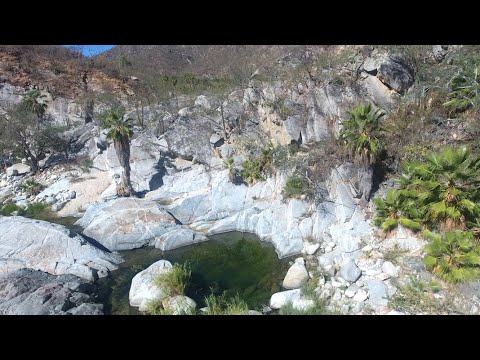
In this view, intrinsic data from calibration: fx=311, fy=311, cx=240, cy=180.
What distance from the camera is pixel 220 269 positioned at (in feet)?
50.8

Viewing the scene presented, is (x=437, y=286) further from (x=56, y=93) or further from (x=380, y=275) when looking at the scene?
(x=56, y=93)

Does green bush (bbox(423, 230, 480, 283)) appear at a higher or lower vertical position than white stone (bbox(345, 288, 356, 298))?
higher

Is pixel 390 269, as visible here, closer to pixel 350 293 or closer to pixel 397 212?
pixel 350 293

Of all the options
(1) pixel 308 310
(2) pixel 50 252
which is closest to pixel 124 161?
(2) pixel 50 252

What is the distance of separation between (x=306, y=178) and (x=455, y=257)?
30.8 ft

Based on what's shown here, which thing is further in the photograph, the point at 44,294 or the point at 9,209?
the point at 9,209

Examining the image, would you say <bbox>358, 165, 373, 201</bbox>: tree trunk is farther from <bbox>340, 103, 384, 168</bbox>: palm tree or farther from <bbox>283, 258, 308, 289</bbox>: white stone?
<bbox>283, 258, 308, 289</bbox>: white stone

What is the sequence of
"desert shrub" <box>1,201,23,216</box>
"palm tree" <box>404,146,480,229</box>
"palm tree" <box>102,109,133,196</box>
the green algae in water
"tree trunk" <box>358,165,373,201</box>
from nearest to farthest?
"palm tree" <box>404,146,480,229</box> → the green algae in water → "tree trunk" <box>358,165,373,201</box> → "palm tree" <box>102,109,133,196</box> → "desert shrub" <box>1,201,23,216</box>

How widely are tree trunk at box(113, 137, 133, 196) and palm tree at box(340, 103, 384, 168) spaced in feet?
59.1

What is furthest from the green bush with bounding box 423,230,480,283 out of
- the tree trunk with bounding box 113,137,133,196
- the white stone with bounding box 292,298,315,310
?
the tree trunk with bounding box 113,137,133,196

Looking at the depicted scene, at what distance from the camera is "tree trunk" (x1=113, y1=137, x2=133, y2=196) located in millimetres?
25344

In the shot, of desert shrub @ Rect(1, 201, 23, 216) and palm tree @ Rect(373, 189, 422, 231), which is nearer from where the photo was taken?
palm tree @ Rect(373, 189, 422, 231)
